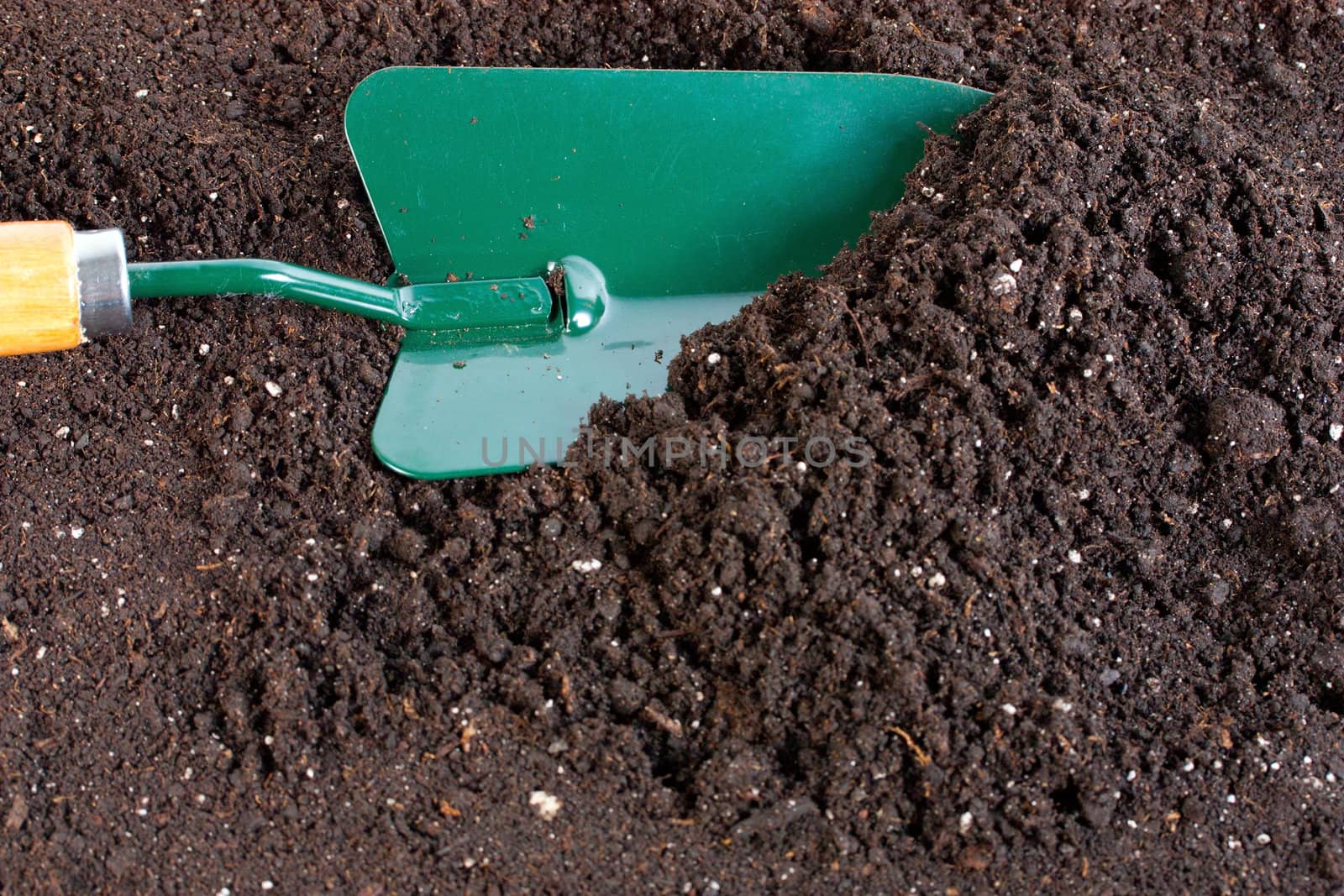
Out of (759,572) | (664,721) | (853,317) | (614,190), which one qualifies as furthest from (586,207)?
(664,721)

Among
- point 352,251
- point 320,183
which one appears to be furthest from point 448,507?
point 320,183

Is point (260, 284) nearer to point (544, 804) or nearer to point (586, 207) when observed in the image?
point (586, 207)

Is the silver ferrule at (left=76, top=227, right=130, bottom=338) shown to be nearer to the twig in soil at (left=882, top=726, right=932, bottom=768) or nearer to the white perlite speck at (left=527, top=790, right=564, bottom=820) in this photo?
the white perlite speck at (left=527, top=790, right=564, bottom=820)

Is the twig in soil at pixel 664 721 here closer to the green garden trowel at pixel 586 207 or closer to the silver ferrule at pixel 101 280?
the green garden trowel at pixel 586 207

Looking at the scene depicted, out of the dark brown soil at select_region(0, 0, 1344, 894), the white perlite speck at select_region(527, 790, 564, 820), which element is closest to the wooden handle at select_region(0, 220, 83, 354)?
the dark brown soil at select_region(0, 0, 1344, 894)

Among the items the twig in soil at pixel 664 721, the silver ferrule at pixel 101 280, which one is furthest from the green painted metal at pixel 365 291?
the twig in soil at pixel 664 721

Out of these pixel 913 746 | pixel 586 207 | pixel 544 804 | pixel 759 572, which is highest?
pixel 586 207
